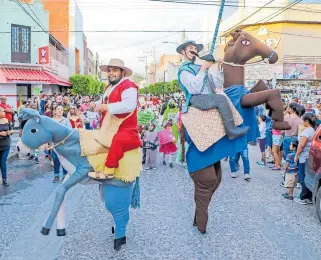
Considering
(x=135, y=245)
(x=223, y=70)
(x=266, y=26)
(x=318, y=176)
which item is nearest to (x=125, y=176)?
(x=135, y=245)

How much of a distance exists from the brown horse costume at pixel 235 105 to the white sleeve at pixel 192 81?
0.12 m

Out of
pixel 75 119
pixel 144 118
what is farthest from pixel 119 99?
pixel 144 118

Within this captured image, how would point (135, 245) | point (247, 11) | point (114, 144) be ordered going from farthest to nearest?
point (247, 11), point (135, 245), point (114, 144)

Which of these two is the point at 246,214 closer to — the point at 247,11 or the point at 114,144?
the point at 114,144

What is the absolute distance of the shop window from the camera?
27250 mm

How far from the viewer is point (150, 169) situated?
10523mm

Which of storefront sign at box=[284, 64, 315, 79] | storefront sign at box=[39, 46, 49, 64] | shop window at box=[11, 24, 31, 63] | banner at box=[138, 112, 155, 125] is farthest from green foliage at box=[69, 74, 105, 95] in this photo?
banner at box=[138, 112, 155, 125]

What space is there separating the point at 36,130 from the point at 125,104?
100 centimetres

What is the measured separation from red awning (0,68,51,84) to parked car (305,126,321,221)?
843 inches

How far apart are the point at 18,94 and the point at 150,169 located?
61.0 feet

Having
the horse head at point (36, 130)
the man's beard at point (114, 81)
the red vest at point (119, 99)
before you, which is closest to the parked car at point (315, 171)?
the red vest at point (119, 99)

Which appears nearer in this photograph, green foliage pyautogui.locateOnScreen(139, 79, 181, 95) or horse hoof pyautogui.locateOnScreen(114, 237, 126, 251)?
horse hoof pyautogui.locateOnScreen(114, 237, 126, 251)

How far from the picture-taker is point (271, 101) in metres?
5.14

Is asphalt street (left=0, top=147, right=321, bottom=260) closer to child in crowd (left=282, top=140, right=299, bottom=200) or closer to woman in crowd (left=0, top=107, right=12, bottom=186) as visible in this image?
child in crowd (left=282, top=140, right=299, bottom=200)
